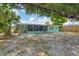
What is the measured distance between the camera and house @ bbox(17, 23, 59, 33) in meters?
1.71

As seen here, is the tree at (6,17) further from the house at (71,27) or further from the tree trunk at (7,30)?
the house at (71,27)

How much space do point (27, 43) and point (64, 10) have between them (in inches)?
19.0

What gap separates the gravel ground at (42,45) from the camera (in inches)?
66.4

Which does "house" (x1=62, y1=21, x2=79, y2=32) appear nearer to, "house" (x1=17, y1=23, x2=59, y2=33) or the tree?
"house" (x1=17, y1=23, x2=59, y2=33)

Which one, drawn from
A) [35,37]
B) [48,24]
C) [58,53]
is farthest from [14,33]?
[58,53]

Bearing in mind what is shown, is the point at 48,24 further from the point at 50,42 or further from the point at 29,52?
the point at 29,52

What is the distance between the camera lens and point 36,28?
172 cm

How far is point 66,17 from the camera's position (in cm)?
173

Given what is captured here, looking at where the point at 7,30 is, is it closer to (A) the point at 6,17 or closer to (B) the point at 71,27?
(A) the point at 6,17

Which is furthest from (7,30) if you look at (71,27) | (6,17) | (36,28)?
(71,27)

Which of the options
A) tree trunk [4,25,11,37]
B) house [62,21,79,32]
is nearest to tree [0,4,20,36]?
tree trunk [4,25,11,37]

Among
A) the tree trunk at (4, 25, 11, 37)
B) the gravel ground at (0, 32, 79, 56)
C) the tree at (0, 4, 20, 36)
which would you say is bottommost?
the gravel ground at (0, 32, 79, 56)

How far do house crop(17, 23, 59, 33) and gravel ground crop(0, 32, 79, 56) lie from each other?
0.13ft

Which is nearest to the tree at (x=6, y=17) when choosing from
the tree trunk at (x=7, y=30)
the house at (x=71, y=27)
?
the tree trunk at (x=7, y=30)
